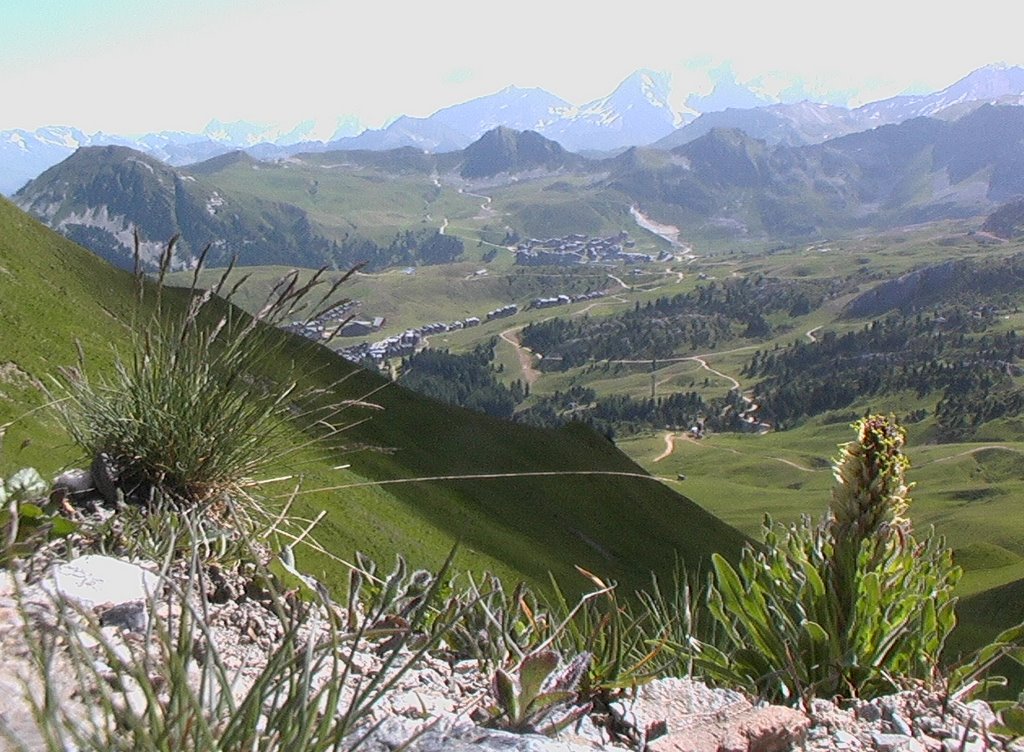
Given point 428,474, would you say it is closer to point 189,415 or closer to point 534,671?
point 189,415

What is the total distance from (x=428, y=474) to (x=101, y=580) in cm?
3797

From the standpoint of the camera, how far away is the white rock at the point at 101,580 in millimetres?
3874

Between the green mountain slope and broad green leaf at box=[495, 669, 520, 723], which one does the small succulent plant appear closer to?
broad green leaf at box=[495, 669, 520, 723]

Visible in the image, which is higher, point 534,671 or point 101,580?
point 101,580

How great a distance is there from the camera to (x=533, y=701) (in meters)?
3.38

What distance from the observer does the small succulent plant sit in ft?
10.9

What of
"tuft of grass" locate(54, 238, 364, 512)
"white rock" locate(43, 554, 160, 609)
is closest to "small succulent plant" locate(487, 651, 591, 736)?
"white rock" locate(43, 554, 160, 609)

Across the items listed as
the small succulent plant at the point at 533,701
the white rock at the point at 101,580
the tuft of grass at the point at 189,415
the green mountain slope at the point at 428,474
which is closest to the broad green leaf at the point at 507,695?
the small succulent plant at the point at 533,701

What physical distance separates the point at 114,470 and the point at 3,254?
35711 millimetres

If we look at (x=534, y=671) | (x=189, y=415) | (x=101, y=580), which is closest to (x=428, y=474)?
(x=189, y=415)

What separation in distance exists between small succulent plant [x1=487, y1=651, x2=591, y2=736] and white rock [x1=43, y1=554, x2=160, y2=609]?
5.43ft

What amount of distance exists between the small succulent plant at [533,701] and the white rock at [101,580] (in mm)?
1655

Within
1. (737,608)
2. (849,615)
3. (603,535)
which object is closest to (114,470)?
(737,608)

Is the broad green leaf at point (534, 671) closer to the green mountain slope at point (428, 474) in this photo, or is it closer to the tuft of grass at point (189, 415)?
the tuft of grass at point (189, 415)
